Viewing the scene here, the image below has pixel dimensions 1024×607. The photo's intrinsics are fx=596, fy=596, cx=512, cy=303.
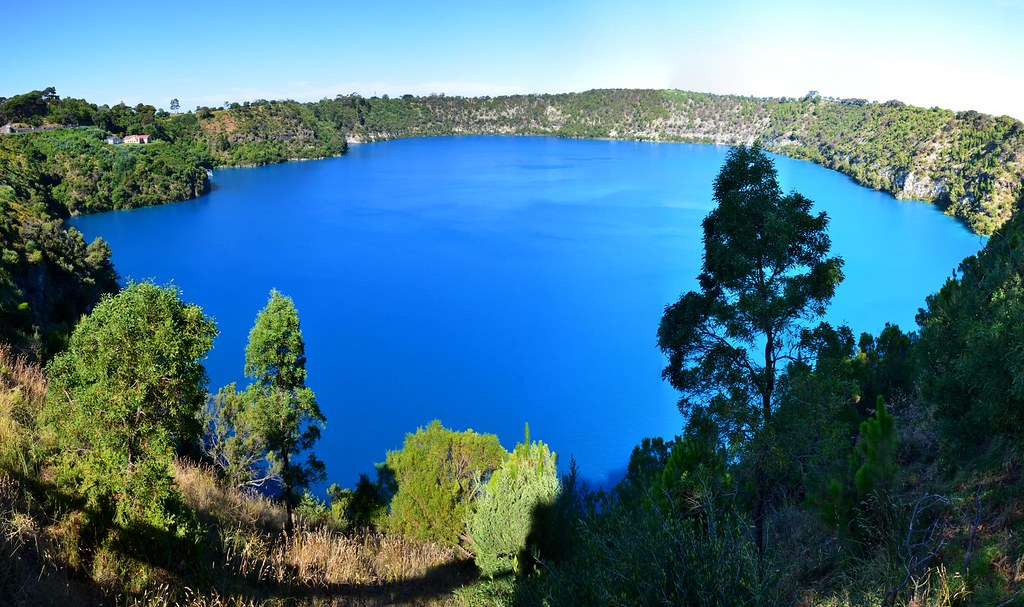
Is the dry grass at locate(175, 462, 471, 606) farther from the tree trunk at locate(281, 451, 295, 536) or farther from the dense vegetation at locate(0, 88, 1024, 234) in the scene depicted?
the dense vegetation at locate(0, 88, 1024, 234)

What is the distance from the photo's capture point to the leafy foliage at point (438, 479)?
37.5ft

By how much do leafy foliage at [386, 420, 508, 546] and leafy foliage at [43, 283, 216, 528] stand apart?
6.83m

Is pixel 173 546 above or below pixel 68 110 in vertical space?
below

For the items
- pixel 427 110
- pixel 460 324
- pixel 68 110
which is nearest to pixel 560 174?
pixel 460 324

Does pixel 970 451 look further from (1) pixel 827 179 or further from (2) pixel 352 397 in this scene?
(1) pixel 827 179

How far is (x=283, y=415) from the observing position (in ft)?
32.8

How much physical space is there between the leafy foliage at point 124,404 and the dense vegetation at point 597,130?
3504 centimetres

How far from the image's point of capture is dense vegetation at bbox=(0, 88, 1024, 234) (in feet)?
191

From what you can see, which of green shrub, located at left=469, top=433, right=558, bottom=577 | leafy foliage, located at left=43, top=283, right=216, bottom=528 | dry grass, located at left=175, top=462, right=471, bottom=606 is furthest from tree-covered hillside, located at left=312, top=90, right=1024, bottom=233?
leafy foliage, located at left=43, top=283, right=216, bottom=528

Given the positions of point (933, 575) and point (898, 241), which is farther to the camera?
point (898, 241)

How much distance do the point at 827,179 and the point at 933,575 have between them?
85.8m

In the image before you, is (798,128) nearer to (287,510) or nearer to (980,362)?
(980,362)

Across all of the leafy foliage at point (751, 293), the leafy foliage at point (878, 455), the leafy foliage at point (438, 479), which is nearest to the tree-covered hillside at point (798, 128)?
the leafy foliage at point (751, 293)

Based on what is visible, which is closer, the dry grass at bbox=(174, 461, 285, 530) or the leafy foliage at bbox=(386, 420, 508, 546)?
the dry grass at bbox=(174, 461, 285, 530)
